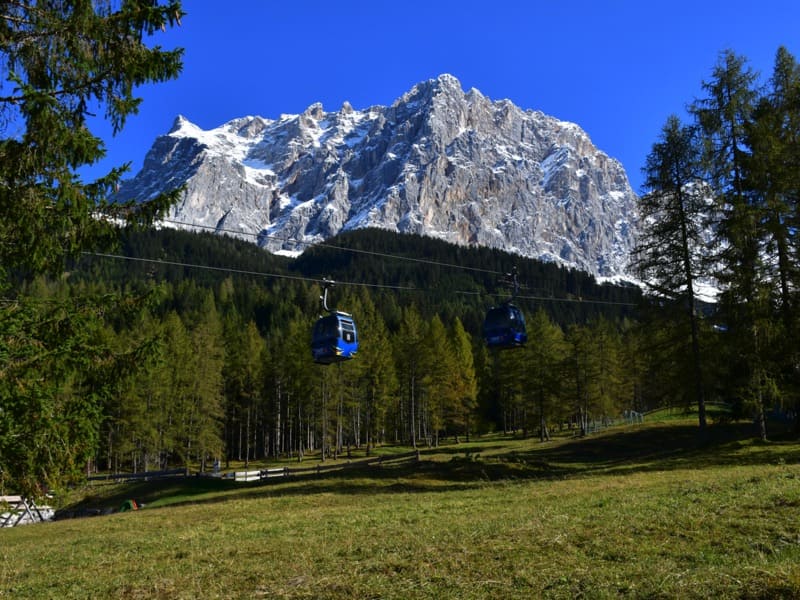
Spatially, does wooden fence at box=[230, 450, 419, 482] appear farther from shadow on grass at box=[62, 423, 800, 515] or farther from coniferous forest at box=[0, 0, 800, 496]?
coniferous forest at box=[0, 0, 800, 496]

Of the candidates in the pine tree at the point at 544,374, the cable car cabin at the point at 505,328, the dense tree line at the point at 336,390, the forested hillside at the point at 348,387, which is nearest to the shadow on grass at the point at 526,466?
the cable car cabin at the point at 505,328

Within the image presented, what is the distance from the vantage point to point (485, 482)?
24562mm

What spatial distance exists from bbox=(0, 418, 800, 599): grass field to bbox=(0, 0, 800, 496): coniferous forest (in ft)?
10.3

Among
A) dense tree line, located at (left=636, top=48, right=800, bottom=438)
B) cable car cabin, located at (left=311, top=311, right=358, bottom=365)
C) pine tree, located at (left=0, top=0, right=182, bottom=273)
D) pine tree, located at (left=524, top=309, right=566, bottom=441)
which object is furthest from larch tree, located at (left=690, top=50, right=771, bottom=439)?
pine tree, located at (left=524, top=309, right=566, bottom=441)

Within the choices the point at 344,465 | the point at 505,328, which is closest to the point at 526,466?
the point at 505,328

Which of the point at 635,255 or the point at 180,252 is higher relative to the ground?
the point at 180,252

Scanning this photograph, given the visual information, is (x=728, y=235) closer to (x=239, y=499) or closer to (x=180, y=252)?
(x=239, y=499)

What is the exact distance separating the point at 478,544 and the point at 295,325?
61.1 metres

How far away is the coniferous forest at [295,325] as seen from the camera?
10109 millimetres

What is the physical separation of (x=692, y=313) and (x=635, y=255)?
4.07 metres

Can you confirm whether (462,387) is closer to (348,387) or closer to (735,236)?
(348,387)

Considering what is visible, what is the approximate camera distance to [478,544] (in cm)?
Result: 1024

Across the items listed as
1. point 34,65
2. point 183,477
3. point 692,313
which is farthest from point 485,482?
point 183,477

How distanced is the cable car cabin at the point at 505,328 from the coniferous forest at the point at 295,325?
7.11 ft
